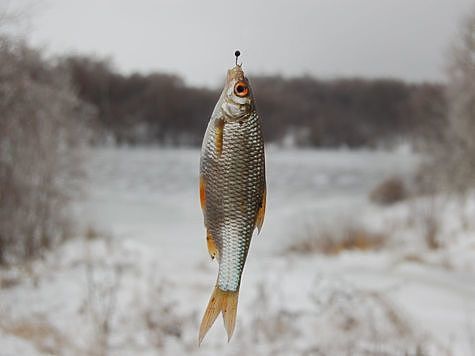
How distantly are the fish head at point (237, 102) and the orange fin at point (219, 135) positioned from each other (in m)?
0.01

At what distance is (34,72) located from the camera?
395 inches

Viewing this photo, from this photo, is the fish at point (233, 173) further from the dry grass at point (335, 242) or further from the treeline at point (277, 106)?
the dry grass at point (335, 242)

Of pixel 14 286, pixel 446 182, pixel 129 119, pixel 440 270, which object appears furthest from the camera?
pixel 446 182

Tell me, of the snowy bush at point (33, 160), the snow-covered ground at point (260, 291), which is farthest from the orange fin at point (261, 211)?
the snowy bush at point (33, 160)

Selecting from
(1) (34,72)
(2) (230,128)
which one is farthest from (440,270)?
(2) (230,128)

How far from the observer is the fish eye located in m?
0.79

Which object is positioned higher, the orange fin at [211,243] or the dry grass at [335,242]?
the orange fin at [211,243]

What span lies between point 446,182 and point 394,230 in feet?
8.83

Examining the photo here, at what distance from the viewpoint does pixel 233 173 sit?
778mm

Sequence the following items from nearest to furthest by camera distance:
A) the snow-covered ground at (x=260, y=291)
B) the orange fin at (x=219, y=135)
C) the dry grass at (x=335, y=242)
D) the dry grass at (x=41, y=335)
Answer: the orange fin at (x=219, y=135)
the dry grass at (x=41, y=335)
the snow-covered ground at (x=260, y=291)
the dry grass at (x=335, y=242)

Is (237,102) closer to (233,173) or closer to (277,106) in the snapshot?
(233,173)

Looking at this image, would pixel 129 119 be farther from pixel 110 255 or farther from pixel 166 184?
pixel 166 184

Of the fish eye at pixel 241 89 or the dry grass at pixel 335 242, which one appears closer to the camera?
the fish eye at pixel 241 89

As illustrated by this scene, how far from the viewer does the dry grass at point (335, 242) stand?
442 inches
